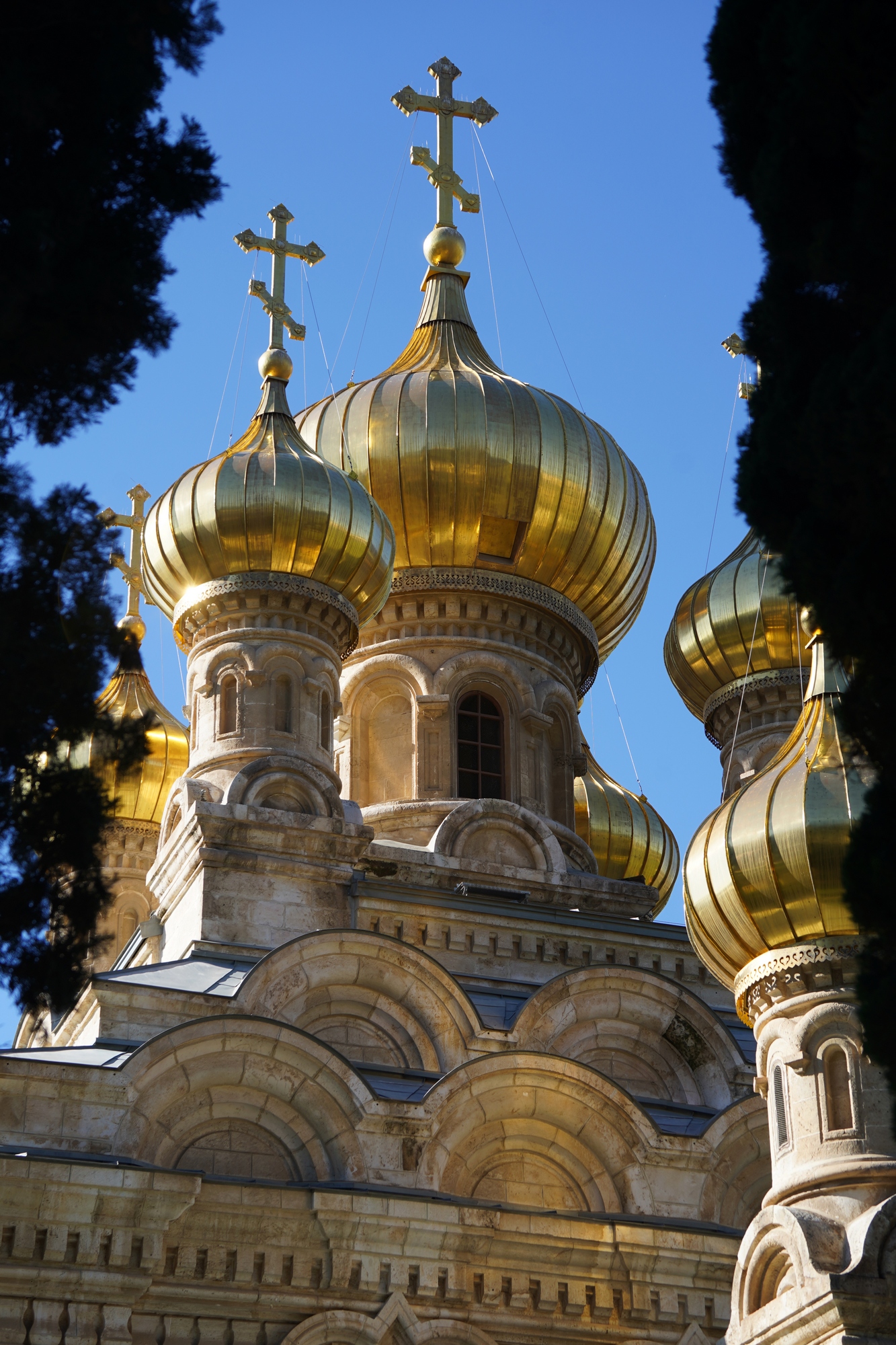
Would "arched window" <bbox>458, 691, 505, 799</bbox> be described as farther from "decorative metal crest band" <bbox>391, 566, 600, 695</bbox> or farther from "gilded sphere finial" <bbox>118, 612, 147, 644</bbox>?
"gilded sphere finial" <bbox>118, 612, 147, 644</bbox>

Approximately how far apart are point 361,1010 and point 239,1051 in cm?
208

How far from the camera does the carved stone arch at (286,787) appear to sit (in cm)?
1692

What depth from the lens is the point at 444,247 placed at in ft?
72.7

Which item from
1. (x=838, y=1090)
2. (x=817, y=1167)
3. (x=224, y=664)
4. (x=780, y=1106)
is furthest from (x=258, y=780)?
(x=817, y=1167)

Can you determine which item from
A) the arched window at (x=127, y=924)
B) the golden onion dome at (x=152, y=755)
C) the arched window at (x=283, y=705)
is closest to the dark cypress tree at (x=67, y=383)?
the arched window at (x=283, y=705)

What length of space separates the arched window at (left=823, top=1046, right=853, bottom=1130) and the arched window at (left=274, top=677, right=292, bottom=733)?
6.87 metres

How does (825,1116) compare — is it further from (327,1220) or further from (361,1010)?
(361,1010)

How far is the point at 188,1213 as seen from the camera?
42.5ft

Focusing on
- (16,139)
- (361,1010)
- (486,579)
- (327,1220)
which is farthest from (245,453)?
(16,139)

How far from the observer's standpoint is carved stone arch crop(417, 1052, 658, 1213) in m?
14.3

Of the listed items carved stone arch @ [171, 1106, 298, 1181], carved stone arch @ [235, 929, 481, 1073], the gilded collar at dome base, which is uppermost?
carved stone arch @ [235, 929, 481, 1073]

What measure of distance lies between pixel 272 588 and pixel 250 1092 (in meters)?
5.20

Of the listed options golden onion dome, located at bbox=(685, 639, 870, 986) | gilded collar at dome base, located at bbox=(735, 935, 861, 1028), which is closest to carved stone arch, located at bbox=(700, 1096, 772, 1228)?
golden onion dome, located at bbox=(685, 639, 870, 986)

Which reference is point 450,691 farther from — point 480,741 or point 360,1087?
point 360,1087
